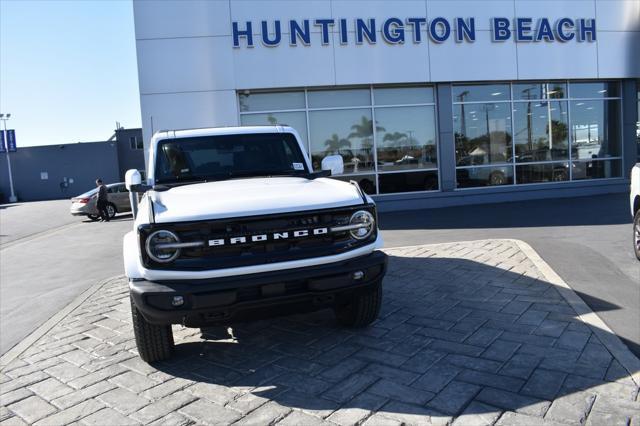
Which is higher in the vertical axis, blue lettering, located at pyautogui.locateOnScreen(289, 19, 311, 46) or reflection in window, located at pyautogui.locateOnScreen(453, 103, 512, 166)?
blue lettering, located at pyautogui.locateOnScreen(289, 19, 311, 46)

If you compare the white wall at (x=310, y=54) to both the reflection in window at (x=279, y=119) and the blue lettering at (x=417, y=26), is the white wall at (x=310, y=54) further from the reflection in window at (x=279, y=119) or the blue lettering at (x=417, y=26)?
the reflection in window at (x=279, y=119)

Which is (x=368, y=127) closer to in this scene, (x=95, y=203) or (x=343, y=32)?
(x=343, y=32)

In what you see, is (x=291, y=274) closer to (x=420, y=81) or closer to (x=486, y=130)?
(x=420, y=81)

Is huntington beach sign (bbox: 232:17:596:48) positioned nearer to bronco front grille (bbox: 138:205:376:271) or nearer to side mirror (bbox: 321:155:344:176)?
side mirror (bbox: 321:155:344:176)

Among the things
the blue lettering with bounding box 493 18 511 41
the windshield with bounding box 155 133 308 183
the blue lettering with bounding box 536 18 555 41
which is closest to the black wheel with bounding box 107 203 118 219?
the blue lettering with bounding box 493 18 511 41

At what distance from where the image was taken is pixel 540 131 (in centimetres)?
1590

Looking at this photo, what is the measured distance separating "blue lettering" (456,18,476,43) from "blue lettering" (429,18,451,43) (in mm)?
310

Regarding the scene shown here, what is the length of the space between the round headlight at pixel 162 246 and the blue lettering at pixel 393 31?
469 inches

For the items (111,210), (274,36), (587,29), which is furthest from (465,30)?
(111,210)

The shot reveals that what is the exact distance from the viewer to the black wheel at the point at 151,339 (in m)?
3.90

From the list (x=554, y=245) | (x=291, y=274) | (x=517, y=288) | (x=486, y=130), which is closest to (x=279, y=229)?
(x=291, y=274)

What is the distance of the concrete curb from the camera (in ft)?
15.0

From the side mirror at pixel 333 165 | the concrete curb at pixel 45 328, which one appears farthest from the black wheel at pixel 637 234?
the concrete curb at pixel 45 328

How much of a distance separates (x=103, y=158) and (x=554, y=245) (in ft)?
156
